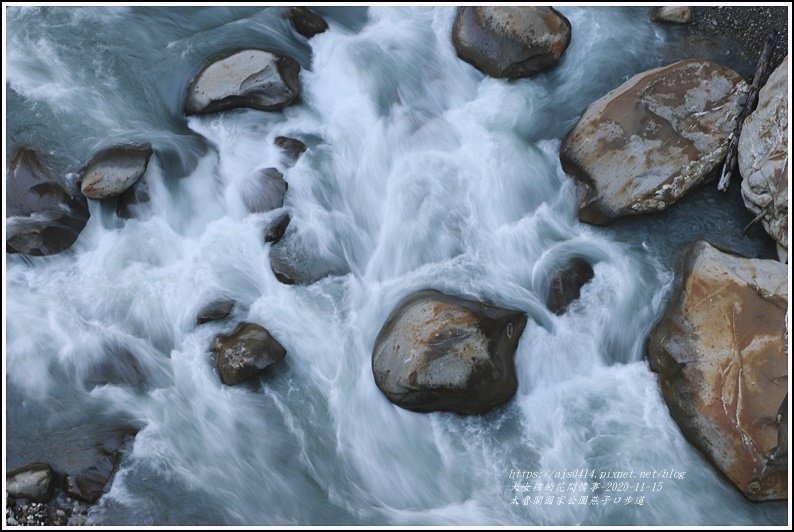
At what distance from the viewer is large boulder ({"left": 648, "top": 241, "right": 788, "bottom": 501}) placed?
602cm

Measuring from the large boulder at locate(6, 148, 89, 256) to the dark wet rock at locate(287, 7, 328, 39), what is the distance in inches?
150

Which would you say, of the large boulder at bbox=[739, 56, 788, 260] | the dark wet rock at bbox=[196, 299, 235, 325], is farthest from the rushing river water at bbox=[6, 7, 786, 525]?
the large boulder at bbox=[739, 56, 788, 260]

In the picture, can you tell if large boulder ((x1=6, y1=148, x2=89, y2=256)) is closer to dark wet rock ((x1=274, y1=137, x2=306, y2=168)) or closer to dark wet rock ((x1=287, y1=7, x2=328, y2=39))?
dark wet rock ((x1=274, y1=137, x2=306, y2=168))

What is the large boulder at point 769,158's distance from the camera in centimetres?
681

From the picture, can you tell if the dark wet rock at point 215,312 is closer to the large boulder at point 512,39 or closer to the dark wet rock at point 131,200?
the dark wet rock at point 131,200

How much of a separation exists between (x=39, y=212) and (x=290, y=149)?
10.1ft

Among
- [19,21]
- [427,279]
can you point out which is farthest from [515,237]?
[19,21]

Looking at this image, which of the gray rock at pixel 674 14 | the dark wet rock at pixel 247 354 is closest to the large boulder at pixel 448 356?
the dark wet rock at pixel 247 354

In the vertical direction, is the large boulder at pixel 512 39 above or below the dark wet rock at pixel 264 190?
above

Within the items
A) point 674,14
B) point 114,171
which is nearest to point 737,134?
point 674,14

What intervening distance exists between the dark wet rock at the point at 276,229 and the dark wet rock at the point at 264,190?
24cm

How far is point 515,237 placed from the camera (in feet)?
25.5

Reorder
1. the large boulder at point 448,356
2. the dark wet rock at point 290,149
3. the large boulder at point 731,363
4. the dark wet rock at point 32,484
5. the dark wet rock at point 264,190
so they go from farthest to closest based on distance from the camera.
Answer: the dark wet rock at point 290,149 → the dark wet rock at point 264,190 → the large boulder at point 448,356 → the dark wet rock at point 32,484 → the large boulder at point 731,363

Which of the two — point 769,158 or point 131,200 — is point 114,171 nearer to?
point 131,200
